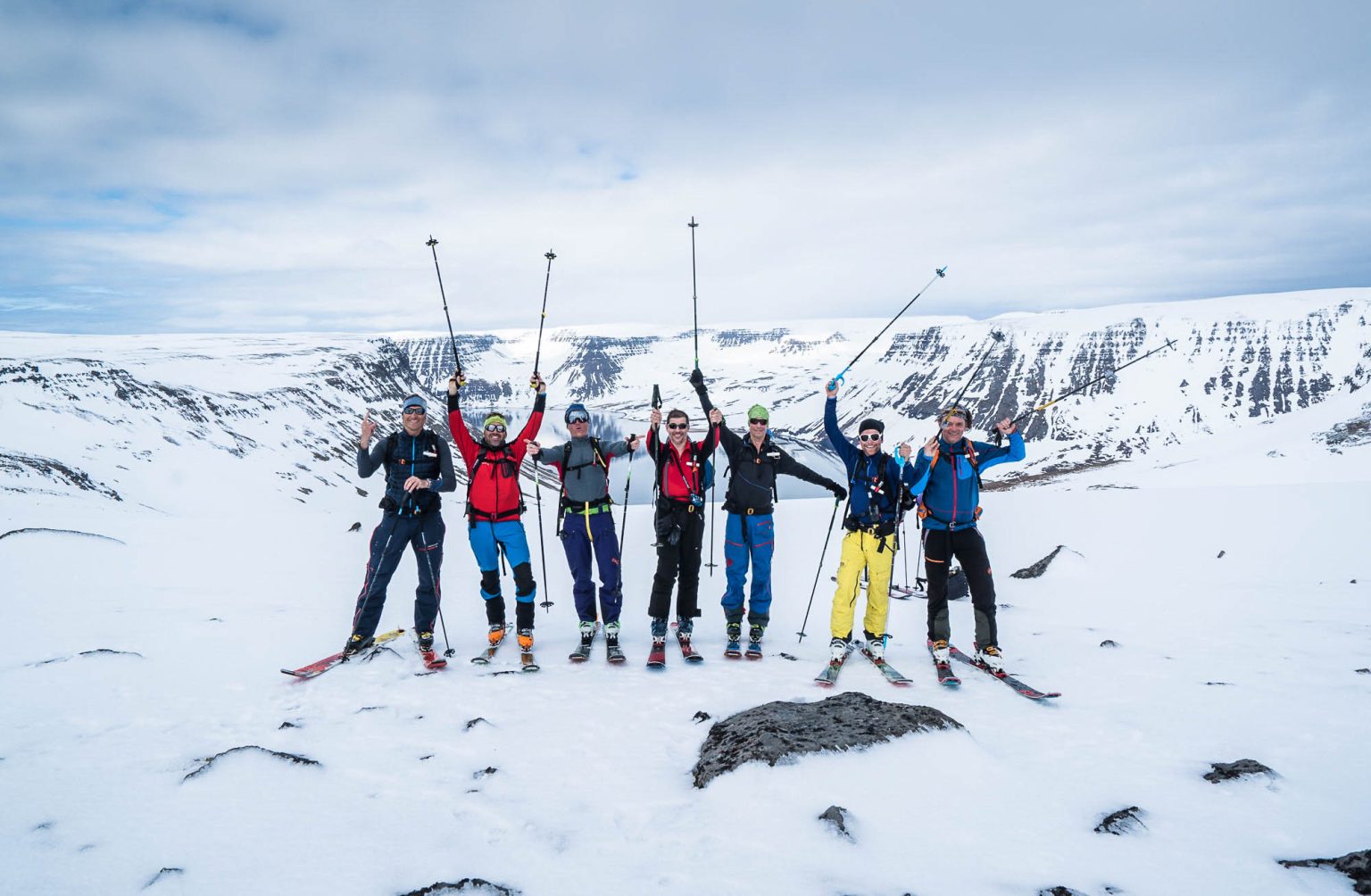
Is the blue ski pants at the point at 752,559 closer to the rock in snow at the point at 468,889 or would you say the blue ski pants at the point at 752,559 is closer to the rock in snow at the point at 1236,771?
the rock in snow at the point at 1236,771

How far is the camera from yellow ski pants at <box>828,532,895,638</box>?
28.3 ft

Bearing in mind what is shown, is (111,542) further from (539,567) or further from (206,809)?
(206,809)

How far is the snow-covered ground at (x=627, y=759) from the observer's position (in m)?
4.12

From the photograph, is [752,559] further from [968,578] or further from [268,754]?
[268,754]

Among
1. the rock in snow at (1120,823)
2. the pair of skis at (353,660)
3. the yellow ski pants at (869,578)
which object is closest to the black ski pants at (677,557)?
the yellow ski pants at (869,578)

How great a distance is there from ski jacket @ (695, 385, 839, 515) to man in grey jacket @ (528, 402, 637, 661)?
1429 millimetres

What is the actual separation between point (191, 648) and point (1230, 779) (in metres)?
11.4

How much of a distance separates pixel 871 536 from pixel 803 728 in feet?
11.9

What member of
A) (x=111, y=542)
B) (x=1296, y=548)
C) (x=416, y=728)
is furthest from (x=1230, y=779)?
(x=111, y=542)

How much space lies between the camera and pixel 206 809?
4.65 metres

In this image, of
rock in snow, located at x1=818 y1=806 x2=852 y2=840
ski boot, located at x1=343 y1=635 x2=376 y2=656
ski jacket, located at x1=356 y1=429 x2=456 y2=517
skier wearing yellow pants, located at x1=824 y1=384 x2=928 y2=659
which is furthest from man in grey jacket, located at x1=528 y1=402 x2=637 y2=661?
rock in snow, located at x1=818 y1=806 x2=852 y2=840

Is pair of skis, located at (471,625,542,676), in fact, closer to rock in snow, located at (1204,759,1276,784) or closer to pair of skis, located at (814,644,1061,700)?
pair of skis, located at (814,644,1061,700)

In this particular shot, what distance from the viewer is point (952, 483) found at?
8641mm

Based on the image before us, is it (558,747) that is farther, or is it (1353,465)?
(1353,465)
